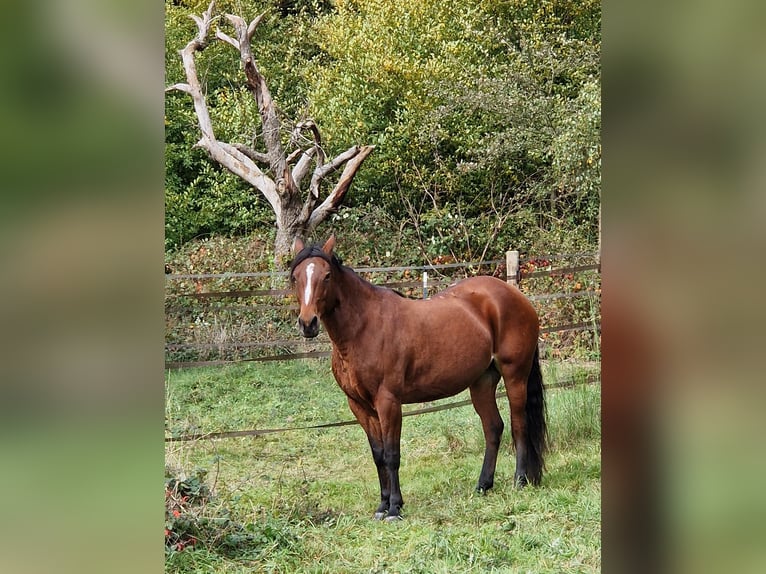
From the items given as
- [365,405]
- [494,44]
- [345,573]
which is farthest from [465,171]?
[345,573]

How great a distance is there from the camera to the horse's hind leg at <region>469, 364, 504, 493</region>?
3.69 meters

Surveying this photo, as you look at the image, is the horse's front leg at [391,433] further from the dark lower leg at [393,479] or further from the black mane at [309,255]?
the black mane at [309,255]

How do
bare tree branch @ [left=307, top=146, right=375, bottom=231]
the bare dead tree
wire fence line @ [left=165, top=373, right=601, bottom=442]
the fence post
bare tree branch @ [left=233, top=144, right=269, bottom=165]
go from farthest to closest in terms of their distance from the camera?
bare tree branch @ [left=233, top=144, right=269, bottom=165], the bare dead tree, bare tree branch @ [left=307, top=146, right=375, bottom=231], the fence post, wire fence line @ [left=165, top=373, right=601, bottom=442]

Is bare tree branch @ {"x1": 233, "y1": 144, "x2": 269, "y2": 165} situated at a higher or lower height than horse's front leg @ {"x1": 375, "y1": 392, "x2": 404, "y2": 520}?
higher

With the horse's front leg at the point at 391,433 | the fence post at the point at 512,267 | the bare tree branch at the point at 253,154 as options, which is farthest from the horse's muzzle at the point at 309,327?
the bare tree branch at the point at 253,154

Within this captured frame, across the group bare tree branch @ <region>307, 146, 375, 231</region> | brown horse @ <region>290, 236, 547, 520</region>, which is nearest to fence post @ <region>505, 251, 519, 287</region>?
bare tree branch @ <region>307, 146, 375, 231</region>

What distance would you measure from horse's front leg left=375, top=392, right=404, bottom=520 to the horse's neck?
295 mm

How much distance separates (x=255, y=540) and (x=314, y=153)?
190 inches

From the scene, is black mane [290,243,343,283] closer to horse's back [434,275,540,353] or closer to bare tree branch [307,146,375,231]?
horse's back [434,275,540,353]

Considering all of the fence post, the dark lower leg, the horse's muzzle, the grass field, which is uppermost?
the horse's muzzle

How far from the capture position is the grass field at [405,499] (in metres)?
3.09

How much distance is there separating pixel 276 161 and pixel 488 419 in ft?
13.0
